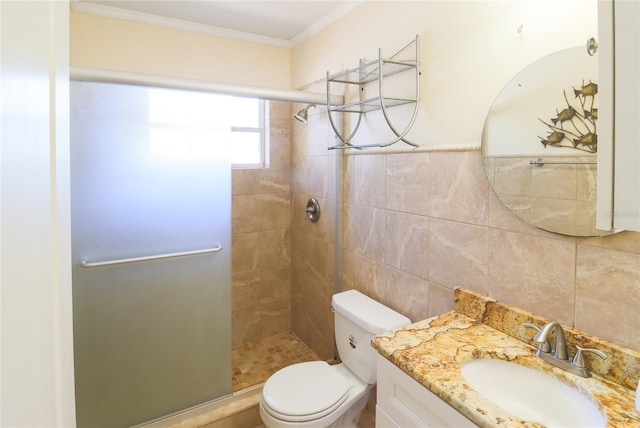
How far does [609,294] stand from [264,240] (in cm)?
226

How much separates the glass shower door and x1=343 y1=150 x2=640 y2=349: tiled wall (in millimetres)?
798

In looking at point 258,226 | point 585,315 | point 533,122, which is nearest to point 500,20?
point 533,122

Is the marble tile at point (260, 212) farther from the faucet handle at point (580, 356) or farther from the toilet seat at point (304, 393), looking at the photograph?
the faucet handle at point (580, 356)

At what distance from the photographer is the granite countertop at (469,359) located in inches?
35.5

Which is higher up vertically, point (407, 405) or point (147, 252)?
point (147, 252)

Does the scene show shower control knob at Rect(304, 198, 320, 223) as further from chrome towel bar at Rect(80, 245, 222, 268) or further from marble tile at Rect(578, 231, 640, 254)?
marble tile at Rect(578, 231, 640, 254)

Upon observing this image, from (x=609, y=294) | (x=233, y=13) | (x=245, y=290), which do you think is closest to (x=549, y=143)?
(x=609, y=294)

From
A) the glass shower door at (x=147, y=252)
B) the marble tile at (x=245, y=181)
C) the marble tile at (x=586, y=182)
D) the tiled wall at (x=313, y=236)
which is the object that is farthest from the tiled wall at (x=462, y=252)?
the marble tile at (x=245, y=181)

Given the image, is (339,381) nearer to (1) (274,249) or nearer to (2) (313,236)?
(2) (313,236)

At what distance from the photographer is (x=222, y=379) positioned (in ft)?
6.77

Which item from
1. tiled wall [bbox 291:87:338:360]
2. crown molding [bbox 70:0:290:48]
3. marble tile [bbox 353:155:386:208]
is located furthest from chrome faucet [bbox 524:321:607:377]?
crown molding [bbox 70:0:290:48]

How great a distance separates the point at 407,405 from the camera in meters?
1.16

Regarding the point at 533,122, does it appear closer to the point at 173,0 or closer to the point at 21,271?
the point at 21,271

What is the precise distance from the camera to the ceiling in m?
2.14
